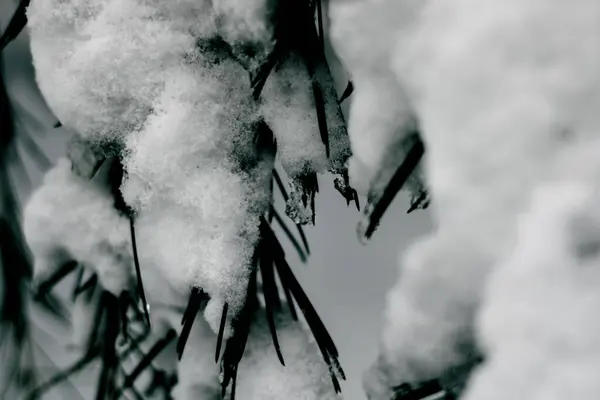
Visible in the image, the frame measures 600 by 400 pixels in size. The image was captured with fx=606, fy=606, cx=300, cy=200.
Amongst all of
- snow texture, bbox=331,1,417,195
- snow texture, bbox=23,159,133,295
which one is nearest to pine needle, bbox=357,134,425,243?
snow texture, bbox=331,1,417,195

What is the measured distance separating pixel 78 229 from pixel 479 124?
554 millimetres

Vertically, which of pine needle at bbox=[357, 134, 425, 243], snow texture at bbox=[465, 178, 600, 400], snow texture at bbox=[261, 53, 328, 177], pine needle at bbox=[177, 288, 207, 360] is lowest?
snow texture at bbox=[465, 178, 600, 400]

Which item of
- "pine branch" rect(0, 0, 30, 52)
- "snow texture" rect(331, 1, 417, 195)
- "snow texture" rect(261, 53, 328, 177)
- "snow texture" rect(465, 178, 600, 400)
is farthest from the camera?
"pine branch" rect(0, 0, 30, 52)

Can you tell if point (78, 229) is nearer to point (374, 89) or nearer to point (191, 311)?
point (191, 311)

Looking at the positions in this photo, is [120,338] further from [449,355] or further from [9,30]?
[449,355]

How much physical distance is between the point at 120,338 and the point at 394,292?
573 mm

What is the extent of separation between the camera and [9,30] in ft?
2.22

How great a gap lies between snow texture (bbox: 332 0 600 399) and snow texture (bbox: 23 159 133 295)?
431mm

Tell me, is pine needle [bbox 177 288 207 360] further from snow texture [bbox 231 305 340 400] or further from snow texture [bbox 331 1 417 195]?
snow texture [bbox 331 1 417 195]

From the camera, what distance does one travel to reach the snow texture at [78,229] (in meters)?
0.73

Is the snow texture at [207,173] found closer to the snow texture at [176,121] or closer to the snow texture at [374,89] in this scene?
the snow texture at [176,121]

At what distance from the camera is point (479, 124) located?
359mm

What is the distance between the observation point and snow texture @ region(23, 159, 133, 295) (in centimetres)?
73

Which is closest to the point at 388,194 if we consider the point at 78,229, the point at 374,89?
the point at 374,89
